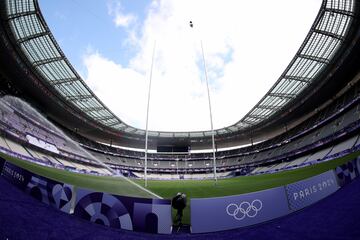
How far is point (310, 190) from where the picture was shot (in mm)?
8914

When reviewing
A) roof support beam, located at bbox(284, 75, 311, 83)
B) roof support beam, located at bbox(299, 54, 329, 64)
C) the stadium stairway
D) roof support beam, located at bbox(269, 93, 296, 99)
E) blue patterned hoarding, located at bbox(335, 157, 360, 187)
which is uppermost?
roof support beam, located at bbox(299, 54, 329, 64)

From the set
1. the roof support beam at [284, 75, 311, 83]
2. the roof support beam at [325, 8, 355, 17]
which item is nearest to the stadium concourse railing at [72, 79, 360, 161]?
the roof support beam at [284, 75, 311, 83]

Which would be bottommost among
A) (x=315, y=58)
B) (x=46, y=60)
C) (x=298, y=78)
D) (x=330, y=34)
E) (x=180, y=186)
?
(x=180, y=186)

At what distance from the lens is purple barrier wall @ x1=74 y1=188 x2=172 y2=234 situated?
7.70m

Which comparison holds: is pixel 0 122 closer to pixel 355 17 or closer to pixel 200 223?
pixel 200 223

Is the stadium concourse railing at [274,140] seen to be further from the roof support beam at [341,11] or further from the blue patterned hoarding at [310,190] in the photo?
the blue patterned hoarding at [310,190]

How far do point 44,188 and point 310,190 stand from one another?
34.1ft

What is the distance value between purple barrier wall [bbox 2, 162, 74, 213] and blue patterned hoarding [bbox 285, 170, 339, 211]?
8.16m

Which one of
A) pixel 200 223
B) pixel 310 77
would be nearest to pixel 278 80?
pixel 310 77

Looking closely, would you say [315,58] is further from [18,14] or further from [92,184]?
[18,14]

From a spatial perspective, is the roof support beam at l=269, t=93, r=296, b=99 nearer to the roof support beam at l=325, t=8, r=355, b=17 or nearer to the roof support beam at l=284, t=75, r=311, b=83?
the roof support beam at l=284, t=75, r=311, b=83

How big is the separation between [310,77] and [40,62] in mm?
47096

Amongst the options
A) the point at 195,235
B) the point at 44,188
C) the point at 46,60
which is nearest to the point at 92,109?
the point at 46,60

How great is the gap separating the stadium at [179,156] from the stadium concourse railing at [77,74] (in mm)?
187
